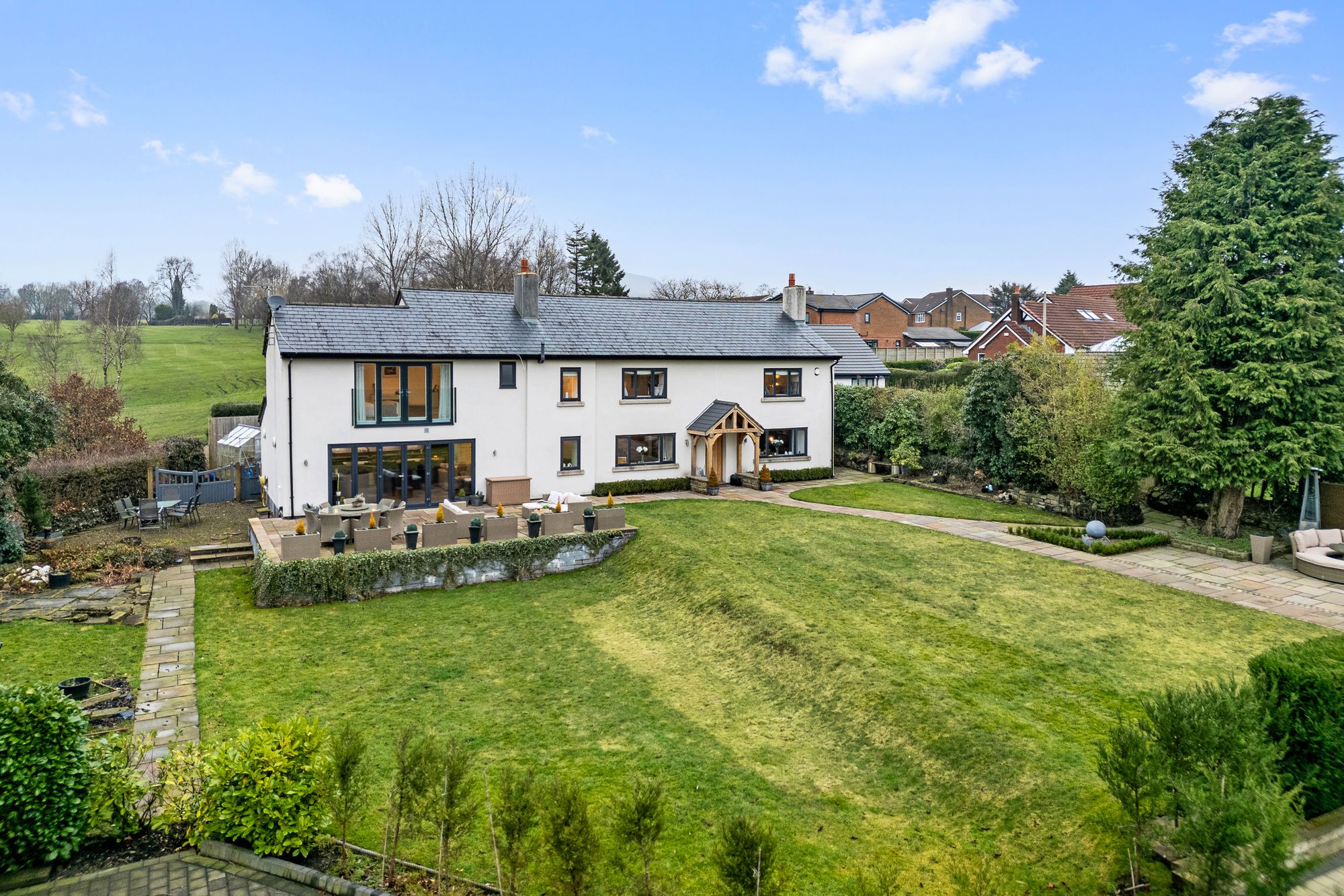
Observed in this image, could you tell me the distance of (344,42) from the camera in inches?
958

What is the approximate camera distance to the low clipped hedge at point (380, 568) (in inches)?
627

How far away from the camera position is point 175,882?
652 cm

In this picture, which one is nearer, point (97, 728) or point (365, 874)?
point (365, 874)

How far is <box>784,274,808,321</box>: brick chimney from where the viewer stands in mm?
29984

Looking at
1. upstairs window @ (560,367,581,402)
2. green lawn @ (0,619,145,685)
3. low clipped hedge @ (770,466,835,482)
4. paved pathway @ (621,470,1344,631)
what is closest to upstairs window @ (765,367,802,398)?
low clipped hedge @ (770,466,835,482)

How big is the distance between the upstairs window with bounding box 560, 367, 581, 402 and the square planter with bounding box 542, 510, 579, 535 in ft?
20.8

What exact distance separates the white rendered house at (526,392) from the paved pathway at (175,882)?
15.4m

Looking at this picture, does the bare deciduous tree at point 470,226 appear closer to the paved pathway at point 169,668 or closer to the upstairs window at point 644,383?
the upstairs window at point 644,383

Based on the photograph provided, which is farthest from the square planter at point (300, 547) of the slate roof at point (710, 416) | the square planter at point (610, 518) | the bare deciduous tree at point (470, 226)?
the bare deciduous tree at point (470, 226)

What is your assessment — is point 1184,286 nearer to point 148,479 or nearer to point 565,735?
point 565,735

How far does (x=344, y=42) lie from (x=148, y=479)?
15.4m

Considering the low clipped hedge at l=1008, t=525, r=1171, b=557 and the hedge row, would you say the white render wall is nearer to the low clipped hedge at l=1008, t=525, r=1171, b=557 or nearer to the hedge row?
the hedge row

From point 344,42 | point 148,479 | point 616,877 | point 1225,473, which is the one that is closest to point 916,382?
point 1225,473

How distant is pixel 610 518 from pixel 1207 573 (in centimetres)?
1389
